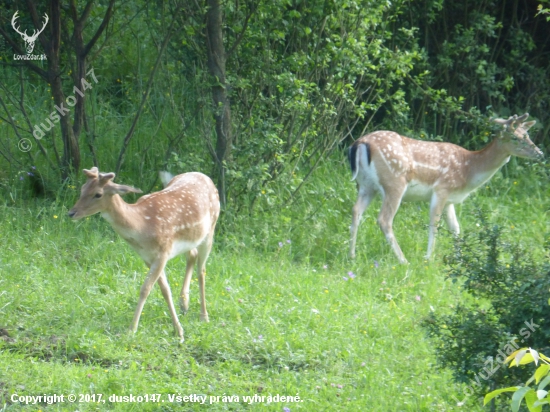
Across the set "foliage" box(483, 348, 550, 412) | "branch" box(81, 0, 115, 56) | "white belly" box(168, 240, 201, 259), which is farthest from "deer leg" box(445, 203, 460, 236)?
"foliage" box(483, 348, 550, 412)

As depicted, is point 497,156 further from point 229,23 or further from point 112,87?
point 112,87

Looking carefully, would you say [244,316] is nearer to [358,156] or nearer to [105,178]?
[105,178]

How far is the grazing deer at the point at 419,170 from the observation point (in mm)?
10094

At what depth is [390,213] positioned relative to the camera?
996cm

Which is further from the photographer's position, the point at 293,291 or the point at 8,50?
the point at 8,50

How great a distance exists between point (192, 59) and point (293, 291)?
133 inches

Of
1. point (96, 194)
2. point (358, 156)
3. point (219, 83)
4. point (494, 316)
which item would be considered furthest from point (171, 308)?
point (358, 156)

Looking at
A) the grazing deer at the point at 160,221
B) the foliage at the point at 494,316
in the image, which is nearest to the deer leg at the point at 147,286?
the grazing deer at the point at 160,221

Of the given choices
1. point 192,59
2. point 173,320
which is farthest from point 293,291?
point 192,59

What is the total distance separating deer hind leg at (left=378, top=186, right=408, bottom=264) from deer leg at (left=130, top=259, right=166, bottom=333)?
344 cm

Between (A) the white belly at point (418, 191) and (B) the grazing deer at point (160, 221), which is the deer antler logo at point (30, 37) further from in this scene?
(A) the white belly at point (418, 191)

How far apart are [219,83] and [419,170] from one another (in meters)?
2.58

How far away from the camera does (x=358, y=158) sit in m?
10.2

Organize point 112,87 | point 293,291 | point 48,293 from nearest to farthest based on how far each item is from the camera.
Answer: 1. point 48,293
2. point 293,291
3. point 112,87
